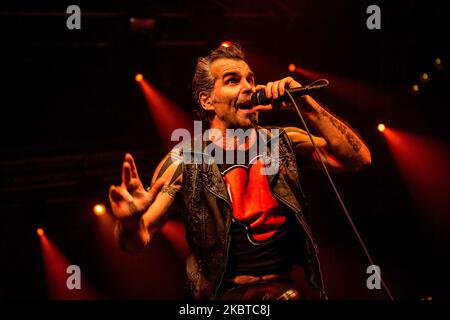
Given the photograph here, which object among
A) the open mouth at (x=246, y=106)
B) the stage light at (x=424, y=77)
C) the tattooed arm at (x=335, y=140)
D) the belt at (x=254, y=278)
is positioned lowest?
the belt at (x=254, y=278)

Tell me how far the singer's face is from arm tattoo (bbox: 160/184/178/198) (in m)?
0.52

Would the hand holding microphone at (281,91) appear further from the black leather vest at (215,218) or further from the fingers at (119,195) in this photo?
the fingers at (119,195)

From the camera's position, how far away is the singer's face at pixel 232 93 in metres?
2.88

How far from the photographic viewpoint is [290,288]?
8.25 ft

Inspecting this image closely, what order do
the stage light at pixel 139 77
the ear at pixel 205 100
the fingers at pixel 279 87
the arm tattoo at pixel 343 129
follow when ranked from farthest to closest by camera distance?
the stage light at pixel 139 77, the ear at pixel 205 100, the arm tattoo at pixel 343 129, the fingers at pixel 279 87

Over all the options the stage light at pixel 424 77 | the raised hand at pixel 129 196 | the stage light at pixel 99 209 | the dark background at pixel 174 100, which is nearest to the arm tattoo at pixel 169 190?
the raised hand at pixel 129 196

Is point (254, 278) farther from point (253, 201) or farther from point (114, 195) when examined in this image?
point (114, 195)

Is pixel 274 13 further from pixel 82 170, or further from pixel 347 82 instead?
pixel 82 170

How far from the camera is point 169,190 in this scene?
279 centimetres

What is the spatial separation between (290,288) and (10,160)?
4.84 m

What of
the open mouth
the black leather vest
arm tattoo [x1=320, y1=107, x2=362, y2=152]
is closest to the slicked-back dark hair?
the open mouth

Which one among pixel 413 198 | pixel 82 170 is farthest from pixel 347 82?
pixel 82 170

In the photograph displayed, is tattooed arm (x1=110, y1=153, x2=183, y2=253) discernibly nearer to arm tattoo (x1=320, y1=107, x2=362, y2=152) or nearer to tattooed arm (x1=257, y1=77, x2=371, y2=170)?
tattooed arm (x1=257, y1=77, x2=371, y2=170)

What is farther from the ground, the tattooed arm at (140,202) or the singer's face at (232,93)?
the singer's face at (232,93)
